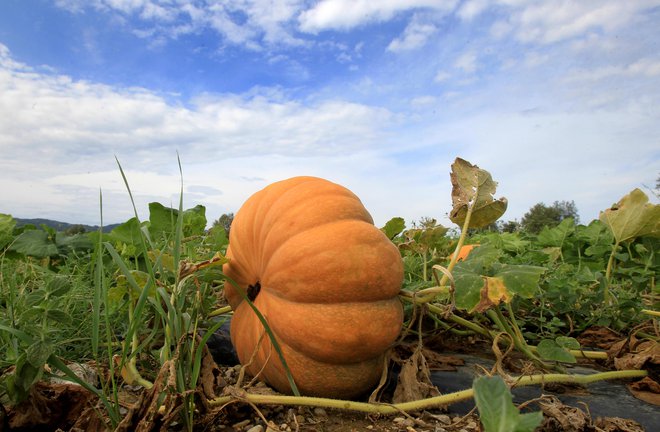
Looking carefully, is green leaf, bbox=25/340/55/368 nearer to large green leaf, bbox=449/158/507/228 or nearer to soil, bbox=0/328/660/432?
soil, bbox=0/328/660/432

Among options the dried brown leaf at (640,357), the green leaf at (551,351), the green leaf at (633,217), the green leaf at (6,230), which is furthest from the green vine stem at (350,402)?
the green leaf at (6,230)

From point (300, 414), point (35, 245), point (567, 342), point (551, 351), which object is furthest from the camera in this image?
point (35, 245)

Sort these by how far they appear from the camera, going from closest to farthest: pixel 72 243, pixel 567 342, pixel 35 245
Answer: pixel 567 342 → pixel 35 245 → pixel 72 243

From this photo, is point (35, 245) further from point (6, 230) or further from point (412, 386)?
point (412, 386)

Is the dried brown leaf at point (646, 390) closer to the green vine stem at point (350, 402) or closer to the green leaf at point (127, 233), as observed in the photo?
the green vine stem at point (350, 402)

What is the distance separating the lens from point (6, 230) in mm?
4574

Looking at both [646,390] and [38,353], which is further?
[646,390]

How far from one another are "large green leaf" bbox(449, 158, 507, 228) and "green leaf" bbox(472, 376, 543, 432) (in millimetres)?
1418

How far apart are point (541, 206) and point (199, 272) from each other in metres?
24.8

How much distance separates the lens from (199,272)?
2023mm

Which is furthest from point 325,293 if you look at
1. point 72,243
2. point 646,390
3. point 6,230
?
point 6,230

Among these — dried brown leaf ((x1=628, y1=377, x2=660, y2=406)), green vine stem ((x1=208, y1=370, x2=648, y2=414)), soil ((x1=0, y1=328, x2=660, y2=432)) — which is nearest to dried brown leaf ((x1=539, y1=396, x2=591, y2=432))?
soil ((x1=0, y1=328, x2=660, y2=432))

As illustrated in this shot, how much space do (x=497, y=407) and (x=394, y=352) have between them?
1.29 metres

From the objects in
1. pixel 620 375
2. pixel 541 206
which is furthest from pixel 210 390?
pixel 541 206
